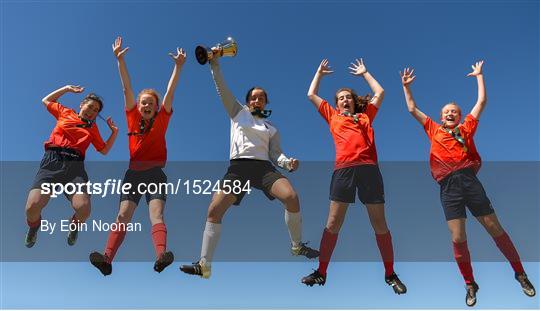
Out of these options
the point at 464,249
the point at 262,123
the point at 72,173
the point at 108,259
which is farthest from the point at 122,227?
the point at 464,249

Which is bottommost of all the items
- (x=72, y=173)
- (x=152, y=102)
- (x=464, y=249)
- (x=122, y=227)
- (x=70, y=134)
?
(x=464, y=249)

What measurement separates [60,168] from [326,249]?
14.3ft

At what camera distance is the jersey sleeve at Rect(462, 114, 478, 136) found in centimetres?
756

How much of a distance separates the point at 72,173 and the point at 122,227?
4.63 ft

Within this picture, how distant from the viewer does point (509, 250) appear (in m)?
7.07

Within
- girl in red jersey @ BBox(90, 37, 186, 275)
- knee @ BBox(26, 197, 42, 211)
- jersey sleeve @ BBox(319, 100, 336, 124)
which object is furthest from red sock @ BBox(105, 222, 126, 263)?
jersey sleeve @ BBox(319, 100, 336, 124)

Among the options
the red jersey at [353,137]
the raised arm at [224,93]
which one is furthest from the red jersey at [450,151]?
the raised arm at [224,93]

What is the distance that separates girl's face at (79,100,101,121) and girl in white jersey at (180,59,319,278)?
230 centimetres

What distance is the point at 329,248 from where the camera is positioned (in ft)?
23.2

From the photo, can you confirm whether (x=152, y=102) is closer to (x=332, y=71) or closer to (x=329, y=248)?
(x=332, y=71)

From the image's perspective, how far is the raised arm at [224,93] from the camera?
7223 millimetres

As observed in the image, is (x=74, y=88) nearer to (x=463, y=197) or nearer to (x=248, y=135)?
(x=248, y=135)

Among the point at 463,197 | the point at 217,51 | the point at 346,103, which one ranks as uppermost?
the point at 217,51

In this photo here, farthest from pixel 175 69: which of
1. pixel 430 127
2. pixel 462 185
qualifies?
pixel 462 185
